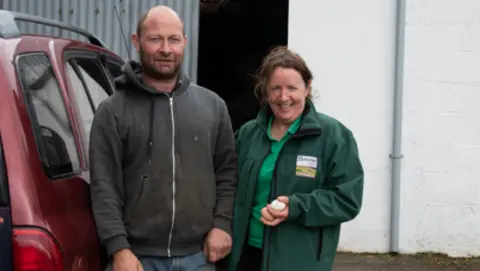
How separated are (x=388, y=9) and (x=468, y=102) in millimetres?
1140

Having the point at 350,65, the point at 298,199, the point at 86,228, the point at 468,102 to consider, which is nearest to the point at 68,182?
the point at 86,228

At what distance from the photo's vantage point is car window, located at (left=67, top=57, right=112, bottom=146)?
2.96 meters

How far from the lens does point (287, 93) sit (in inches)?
109

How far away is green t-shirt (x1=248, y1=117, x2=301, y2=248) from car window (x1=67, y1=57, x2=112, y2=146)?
0.79 m

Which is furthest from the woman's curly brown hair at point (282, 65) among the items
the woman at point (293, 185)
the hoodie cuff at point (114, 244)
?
the hoodie cuff at point (114, 244)

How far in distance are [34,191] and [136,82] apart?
0.63 meters

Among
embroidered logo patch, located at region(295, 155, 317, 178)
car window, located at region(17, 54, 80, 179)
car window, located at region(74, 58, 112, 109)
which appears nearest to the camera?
car window, located at region(17, 54, 80, 179)

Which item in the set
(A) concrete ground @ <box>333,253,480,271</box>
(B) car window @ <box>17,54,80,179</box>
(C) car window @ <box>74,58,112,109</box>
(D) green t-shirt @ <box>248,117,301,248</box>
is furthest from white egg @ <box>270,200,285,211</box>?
(A) concrete ground @ <box>333,253,480,271</box>

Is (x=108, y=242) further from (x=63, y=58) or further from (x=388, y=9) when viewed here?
(x=388, y=9)

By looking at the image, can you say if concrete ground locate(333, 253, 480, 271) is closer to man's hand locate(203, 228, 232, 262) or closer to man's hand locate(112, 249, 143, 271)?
man's hand locate(203, 228, 232, 262)

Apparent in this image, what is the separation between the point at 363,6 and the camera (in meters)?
6.11

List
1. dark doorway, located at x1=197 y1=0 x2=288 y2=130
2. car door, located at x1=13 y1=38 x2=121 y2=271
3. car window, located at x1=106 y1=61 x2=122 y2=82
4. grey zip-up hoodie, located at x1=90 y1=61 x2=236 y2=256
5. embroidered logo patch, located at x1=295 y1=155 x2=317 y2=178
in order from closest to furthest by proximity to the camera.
Result: car door, located at x1=13 y1=38 x2=121 y2=271, grey zip-up hoodie, located at x1=90 y1=61 x2=236 y2=256, embroidered logo patch, located at x1=295 y1=155 x2=317 y2=178, car window, located at x1=106 y1=61 x2=122 y2=82, dark doorway, located at x1=197 y1=0 x2=288 y2=130

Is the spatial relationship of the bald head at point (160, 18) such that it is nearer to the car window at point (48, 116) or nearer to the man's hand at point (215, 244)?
the car window at point (48, 116)

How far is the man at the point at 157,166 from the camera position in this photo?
2.50 meters
